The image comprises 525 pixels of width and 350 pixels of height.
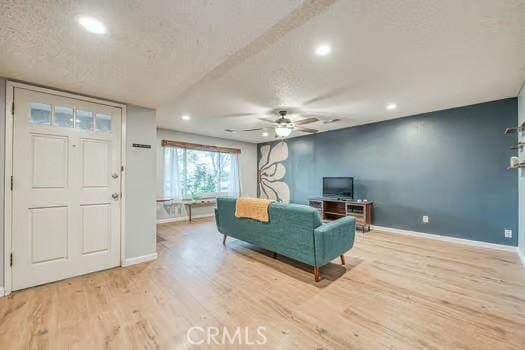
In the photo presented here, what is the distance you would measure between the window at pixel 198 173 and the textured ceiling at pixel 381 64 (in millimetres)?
1870

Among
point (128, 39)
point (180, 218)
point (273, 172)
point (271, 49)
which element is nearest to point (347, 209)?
point (273, 172)

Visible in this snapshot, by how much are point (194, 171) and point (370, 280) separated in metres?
5.00

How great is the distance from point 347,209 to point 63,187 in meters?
4.80

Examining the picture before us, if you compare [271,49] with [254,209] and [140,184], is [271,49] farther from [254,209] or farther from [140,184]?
[140,184]

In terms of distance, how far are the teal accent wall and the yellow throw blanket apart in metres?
3.02

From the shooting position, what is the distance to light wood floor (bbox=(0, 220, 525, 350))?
158cm

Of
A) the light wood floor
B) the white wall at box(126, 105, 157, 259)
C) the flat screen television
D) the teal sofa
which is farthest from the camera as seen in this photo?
the flat screen television

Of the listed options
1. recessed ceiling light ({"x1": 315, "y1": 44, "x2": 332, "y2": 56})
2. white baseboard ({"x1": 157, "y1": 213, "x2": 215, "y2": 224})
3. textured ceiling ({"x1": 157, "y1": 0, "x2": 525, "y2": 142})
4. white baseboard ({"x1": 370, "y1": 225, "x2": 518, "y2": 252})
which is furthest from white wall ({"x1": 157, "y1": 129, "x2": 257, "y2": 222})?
recessed ceiling light ({"x1": 315, "y1": 44, "x2": 332, "y2": 56})

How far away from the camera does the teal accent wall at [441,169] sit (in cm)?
341

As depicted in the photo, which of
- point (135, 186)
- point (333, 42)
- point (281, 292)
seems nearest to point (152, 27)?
point (333, 42)

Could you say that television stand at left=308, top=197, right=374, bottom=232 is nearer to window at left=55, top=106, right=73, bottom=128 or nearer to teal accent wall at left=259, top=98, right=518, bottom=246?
teal accent wall at left=259, top=98, right=518, bottom=246

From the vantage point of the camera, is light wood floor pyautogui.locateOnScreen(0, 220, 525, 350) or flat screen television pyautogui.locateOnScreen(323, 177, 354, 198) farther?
flat screen television pyautogui.locateOnScreen(323, 177, 354, 198)

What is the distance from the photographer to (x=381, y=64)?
227cm

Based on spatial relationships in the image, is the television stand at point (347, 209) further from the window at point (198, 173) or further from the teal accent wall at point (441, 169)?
the window at point (198, 173)
